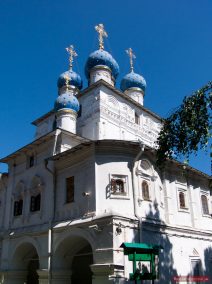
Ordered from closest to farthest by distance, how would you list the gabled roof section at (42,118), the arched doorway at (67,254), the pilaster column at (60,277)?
the pilaster column at (60,277), the arched doorway at (67,254), the gabled roof section at (42,118)

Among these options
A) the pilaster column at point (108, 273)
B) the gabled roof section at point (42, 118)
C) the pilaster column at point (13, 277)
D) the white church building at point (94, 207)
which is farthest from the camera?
the gabled roof section at point (42, 118)

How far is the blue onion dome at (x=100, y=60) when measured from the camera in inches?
757

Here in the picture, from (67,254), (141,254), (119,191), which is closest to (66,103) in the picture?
(119,191)

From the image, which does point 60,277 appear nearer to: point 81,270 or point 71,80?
point 81,270

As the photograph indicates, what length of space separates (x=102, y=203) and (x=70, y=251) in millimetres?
2566

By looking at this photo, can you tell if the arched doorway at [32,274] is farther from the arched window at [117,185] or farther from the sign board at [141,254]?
the sign board at [141,254]

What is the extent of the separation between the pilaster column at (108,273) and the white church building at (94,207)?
0.03 meters

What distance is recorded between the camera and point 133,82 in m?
20.8

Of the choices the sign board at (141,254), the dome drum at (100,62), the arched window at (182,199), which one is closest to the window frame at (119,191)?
the arched window at (182,199)

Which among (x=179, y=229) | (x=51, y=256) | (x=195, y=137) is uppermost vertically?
(x=195, y=137)

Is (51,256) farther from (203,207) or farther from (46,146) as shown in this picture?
(203,207)

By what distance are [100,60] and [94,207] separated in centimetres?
1066

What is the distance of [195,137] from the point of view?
8.75m

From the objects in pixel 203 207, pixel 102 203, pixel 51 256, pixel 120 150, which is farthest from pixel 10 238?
pixel 203 207
